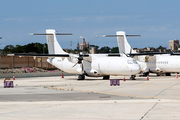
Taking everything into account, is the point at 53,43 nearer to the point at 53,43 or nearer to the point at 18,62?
the point at 53,43

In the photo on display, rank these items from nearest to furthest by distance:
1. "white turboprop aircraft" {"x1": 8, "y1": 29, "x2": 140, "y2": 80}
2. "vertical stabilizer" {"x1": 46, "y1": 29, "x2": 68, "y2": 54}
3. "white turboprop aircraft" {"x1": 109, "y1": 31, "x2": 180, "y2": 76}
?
1. "white turboprop aircraft" {"x1": 8, "y1": 29, "x2": 140, "y2": 80}
2. "vertical stabilizer" {"x1": 46, "y1": 29, "x2": 68, "y2": 54}
3. "white turboprop aircraft" {"x1": 109, "y1": 31, "x2": 180, "y2": 76}

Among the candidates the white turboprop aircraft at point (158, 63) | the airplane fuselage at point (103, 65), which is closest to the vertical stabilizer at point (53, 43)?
the airplane fuselage at point (103, 65)

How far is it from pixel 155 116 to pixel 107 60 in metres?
28.2

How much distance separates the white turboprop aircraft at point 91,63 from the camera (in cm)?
3722

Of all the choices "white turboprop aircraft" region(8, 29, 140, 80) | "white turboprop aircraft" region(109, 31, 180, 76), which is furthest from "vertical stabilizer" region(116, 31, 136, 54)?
"white turboprop aircraft" region(8, 29, 140, 80)

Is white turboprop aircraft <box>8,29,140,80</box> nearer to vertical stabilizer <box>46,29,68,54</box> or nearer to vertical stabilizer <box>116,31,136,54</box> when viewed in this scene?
vertical stabilizer <box>46,29,68,54</box>

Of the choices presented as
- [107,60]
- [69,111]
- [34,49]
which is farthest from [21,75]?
[34,49]

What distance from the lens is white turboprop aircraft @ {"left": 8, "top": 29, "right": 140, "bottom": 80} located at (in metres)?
37.2

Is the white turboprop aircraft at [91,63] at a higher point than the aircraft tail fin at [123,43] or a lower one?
lower

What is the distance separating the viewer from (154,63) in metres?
51.2

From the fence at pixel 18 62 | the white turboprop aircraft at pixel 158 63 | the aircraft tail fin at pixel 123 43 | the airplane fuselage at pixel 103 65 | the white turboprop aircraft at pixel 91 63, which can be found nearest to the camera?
the airplane fuselage at pixel 103 65

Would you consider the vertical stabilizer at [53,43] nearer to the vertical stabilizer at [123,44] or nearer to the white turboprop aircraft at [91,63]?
the white turboprop aircraft at [91,63]

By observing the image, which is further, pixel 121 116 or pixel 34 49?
pixel 34 49

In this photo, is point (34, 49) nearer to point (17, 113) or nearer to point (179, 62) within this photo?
point (179, 62)
